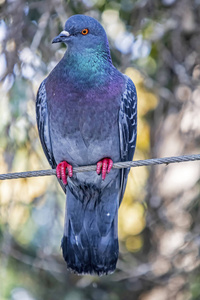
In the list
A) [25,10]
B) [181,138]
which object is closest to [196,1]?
[181,138]

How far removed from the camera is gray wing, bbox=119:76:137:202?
153 inches

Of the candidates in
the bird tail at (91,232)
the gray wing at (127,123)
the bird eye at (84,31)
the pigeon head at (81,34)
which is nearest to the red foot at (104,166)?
the gray wing at (127,123)

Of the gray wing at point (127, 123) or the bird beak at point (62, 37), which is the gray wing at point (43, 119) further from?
the gray wing at point (127, 123)

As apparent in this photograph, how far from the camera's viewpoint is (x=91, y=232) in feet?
13.2

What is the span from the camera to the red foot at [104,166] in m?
3.83

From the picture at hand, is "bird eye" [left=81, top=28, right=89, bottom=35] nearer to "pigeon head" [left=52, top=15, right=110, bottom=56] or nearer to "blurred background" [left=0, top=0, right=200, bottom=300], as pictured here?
"pigeon head" [left=52, top=15, right=110, bottom=56]

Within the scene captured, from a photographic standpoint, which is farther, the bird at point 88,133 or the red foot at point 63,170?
the red foot at point 63,170

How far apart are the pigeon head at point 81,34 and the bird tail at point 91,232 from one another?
3.70ft

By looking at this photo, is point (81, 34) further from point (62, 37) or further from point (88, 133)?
point (88, 133)

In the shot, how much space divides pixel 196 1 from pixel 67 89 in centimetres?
294

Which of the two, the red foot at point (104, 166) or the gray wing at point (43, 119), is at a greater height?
the gray wing at point (43, 119)

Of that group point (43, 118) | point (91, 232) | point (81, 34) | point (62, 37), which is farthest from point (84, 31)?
point (91, 232)

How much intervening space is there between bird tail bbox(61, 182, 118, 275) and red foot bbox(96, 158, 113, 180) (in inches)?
12.6

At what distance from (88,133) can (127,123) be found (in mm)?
360
